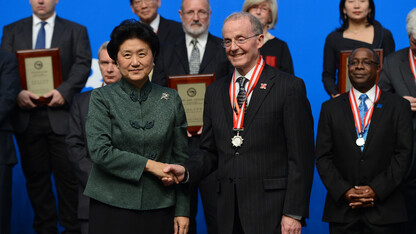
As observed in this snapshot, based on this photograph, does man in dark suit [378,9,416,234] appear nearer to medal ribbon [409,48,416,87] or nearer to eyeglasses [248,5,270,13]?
medal ribbon [409,48,416,87]

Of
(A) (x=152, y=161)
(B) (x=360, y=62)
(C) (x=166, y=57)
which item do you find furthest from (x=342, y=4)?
(A) (x=152, y=161)

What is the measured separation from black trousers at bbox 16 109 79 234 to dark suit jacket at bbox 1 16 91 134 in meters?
0.08

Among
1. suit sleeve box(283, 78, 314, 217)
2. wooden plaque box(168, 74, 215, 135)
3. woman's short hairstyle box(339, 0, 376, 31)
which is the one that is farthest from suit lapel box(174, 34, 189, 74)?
suit sleeve box(283, 78, 314, 217)

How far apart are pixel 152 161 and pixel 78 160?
165cm

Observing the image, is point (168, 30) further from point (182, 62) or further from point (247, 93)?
point (247, 93)

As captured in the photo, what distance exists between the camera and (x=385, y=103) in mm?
4008

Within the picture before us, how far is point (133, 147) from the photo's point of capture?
2.96m

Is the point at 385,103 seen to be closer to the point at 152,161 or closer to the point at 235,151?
the point at 235,151

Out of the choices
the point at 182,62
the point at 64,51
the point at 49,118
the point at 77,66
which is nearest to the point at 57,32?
the point at 64,51

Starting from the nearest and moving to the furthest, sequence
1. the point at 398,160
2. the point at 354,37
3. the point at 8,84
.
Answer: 1. the point at 398,160
2. the point at 8,84
3. the point at 354,37

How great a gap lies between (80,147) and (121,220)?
1656mm

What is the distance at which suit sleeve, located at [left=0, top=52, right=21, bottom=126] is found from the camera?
15.9ft

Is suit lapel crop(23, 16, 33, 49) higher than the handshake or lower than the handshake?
higher

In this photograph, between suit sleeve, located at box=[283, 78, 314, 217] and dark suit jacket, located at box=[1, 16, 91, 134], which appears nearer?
suit sleeve, located at box=[283, 78, 314, 217]
